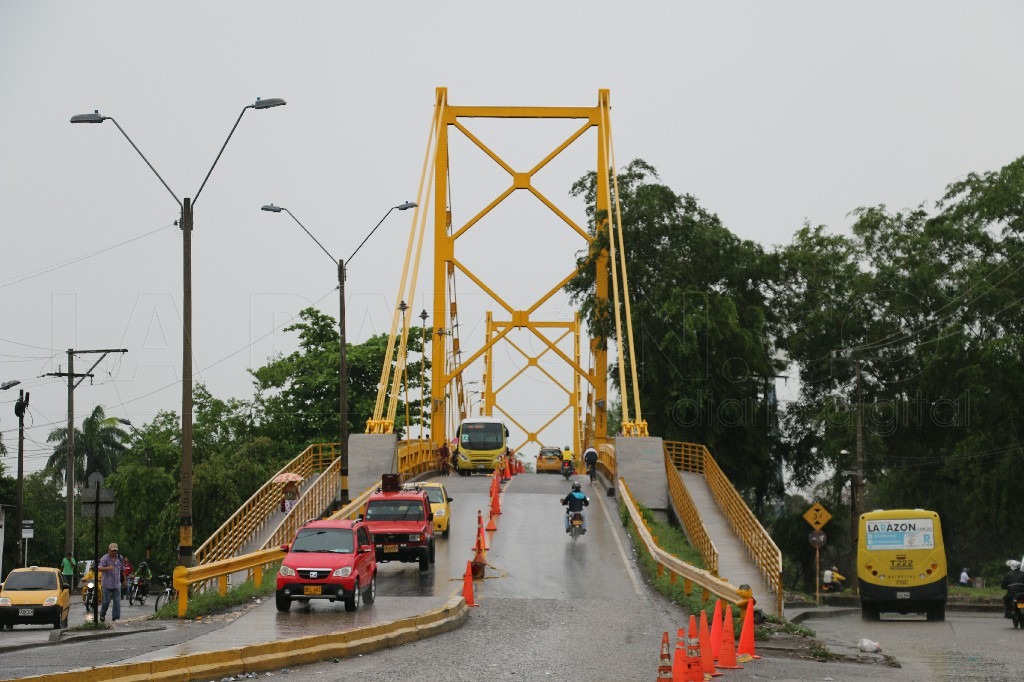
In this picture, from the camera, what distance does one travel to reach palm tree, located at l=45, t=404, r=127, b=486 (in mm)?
121750

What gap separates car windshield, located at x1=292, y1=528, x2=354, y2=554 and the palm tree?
320 ft

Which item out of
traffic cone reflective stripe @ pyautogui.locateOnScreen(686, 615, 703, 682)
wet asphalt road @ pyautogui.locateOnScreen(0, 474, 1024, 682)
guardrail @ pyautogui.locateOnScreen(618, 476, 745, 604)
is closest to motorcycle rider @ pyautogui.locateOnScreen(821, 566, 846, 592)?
wet asphalt road @ pyautogui.locateOnScreen(0, 474, 1024, 682)

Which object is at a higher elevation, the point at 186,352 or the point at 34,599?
the point at 186,352

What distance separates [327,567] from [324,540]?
3.81ft

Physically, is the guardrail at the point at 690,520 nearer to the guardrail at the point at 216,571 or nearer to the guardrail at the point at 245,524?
the guardrail at the point at 216,571

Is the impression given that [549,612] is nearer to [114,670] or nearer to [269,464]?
[114,670]

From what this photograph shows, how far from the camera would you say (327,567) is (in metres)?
23.7

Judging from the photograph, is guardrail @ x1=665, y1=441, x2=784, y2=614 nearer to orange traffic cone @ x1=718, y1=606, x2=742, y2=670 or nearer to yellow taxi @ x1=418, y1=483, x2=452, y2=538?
yellow taxi @ x1=418, y1=483, x2=452, y2=538

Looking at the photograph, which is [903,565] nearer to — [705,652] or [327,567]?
[327,567]

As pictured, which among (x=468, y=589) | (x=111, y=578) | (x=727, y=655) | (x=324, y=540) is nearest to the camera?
(x=727, y=655)

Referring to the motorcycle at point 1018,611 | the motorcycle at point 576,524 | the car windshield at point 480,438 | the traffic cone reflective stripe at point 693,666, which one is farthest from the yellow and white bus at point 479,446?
Answer: the traffic cone reflective stripe at point 693,666

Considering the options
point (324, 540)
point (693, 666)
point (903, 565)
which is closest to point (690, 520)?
point (903, 565)

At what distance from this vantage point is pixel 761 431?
6038 centimetres

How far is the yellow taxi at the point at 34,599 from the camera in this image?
32.3 meters
